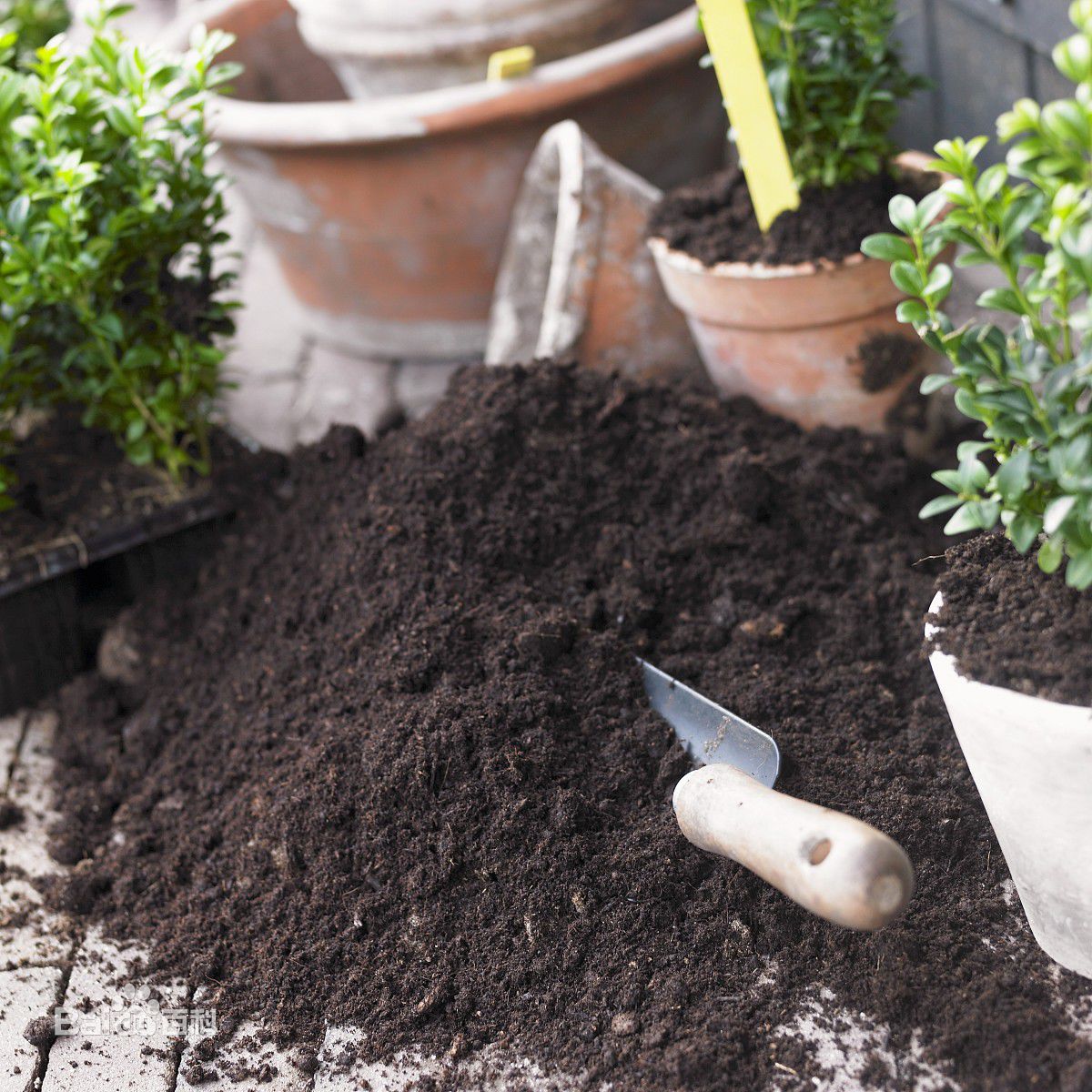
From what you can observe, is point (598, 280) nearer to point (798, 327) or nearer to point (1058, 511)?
point (798, 327)

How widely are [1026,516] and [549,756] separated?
0.74m

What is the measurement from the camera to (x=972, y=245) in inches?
50.0

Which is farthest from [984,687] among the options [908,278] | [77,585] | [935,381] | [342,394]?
[342,394]

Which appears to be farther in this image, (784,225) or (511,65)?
(511,65)

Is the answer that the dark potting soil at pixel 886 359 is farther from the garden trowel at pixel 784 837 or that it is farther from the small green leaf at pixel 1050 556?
the small green leaf at pixel 1050 556

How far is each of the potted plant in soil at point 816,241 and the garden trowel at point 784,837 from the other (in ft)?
2.84

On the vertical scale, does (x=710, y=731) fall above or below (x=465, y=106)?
below

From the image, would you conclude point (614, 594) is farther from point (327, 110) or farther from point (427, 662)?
point (327, 110)

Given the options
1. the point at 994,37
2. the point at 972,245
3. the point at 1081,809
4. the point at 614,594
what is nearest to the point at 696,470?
the point at 614,594

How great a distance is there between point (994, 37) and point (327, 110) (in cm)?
147

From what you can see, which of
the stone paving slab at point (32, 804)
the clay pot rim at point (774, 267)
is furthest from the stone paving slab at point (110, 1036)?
the clay pot rim at point (774, 267)

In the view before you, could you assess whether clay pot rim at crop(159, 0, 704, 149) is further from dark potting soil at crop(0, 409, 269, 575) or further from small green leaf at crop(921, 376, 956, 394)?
small green leaf at crop(921, 376, 956, 394)

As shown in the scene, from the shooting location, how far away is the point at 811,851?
1.22m

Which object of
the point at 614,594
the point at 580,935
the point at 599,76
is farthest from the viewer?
the point at 599,76
